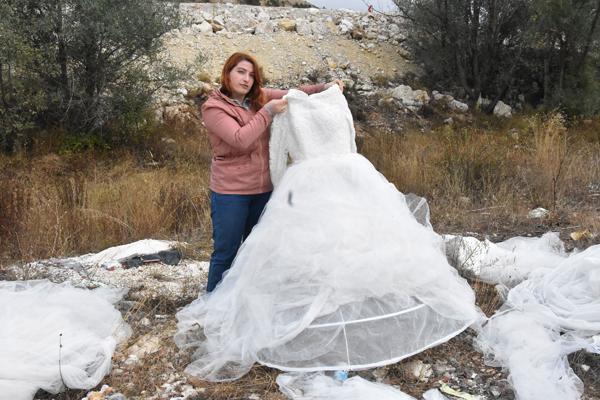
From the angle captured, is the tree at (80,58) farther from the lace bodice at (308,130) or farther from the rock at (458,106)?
the rock at (458,106)

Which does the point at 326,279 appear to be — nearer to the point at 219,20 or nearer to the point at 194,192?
the point at 194,192

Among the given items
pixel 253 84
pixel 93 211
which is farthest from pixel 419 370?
pixel 93 211

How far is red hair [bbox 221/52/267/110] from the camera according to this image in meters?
3.06

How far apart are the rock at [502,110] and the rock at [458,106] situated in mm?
690

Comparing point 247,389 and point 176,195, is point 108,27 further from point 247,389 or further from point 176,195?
point 247,389

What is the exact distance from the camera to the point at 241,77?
3.06 meters

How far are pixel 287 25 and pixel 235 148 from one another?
1242cm

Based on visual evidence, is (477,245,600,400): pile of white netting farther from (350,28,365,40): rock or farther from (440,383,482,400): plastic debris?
(350,28,365,40): rock

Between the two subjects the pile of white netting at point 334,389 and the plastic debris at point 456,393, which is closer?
the pile of white netting at point 334,389

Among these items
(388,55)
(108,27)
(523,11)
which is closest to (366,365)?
(108,27)

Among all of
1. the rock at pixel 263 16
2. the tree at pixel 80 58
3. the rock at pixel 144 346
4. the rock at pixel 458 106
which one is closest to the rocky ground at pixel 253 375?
the rock at pixel 144 346

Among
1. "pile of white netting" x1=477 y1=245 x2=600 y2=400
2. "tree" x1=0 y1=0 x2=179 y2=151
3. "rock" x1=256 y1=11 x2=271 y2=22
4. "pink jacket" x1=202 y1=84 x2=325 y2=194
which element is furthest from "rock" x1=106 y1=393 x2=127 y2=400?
"rock" x1=256 y1=11 x2=271 y2=22

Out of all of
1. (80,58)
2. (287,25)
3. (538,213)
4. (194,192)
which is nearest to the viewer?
(538,213)

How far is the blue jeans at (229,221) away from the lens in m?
3.15
